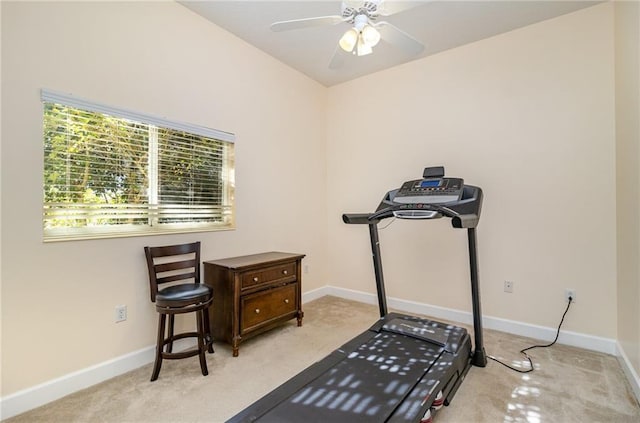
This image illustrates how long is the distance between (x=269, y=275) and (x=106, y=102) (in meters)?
1.86

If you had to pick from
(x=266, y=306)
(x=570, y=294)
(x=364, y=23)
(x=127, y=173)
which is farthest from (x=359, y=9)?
(x=570, y=294)

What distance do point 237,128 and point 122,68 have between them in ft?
3.58

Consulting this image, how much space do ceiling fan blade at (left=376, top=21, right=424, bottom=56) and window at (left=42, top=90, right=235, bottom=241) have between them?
67.6 inches

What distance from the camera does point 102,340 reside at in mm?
2207

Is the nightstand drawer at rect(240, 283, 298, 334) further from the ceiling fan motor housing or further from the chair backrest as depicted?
the ceiling fan motor housing

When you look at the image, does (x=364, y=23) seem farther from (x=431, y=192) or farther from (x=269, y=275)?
(x=269, y=275)

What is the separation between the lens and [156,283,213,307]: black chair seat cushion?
7.00 feet

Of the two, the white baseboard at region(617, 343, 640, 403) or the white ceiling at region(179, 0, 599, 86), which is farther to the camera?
the white ceiling at region(179, 0, 599, 86)

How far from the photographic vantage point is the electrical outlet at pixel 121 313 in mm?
2283

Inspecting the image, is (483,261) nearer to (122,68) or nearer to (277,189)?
(277,189)

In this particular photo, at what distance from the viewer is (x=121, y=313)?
2.30 metres

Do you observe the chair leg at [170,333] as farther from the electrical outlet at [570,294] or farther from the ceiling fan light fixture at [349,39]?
the electrical outlet at [570,294]

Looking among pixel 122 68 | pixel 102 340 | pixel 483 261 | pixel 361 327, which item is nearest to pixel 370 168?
pixel 483 261

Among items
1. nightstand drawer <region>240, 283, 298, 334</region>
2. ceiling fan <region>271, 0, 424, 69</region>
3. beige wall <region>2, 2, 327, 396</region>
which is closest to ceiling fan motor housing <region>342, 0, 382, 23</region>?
ceiling fan <region>271, 0, 424, 69</region>
